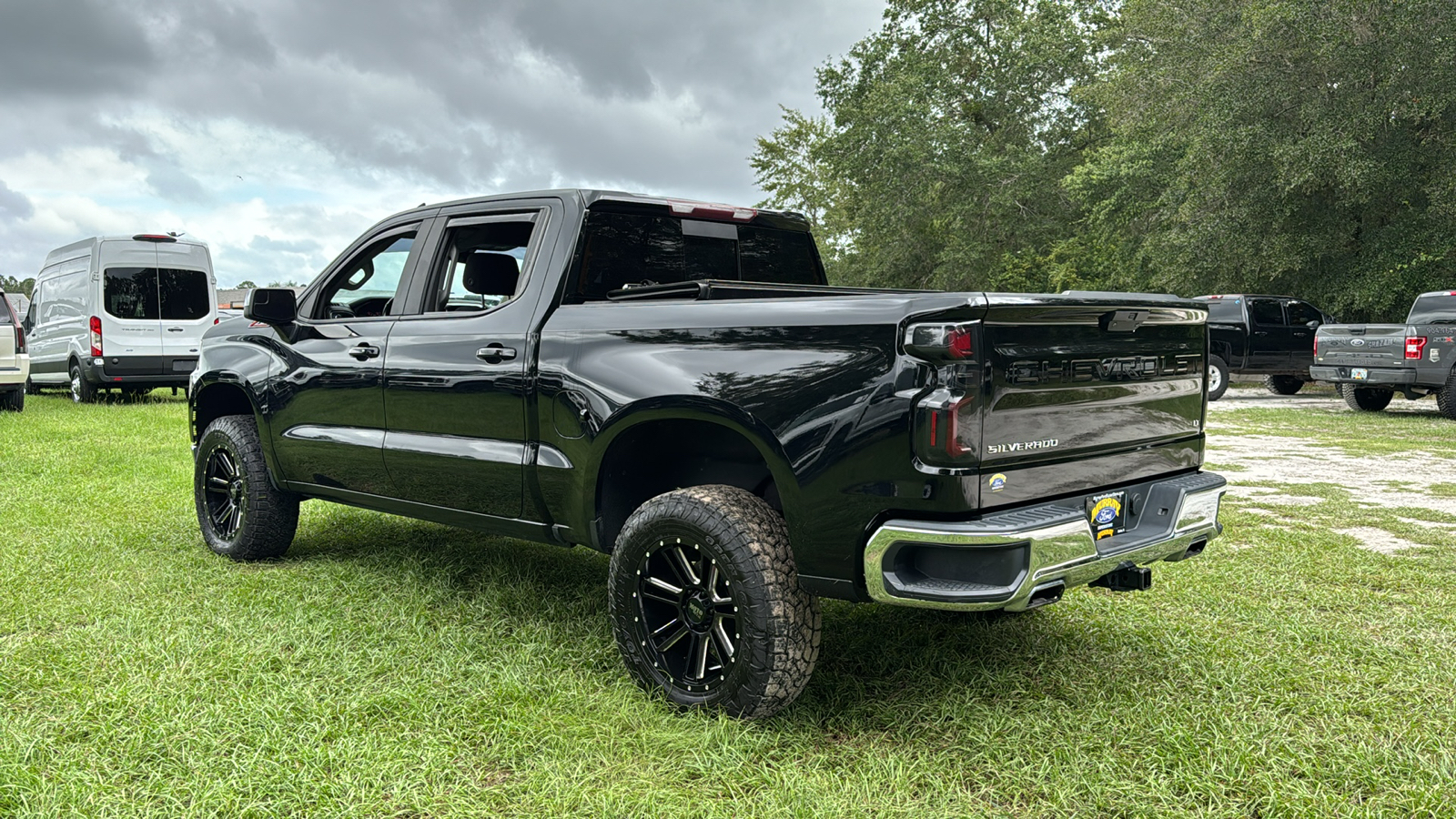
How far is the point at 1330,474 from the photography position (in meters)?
8.65

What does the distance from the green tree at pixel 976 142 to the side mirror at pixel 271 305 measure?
29070 mm

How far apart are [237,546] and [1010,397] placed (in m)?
4.20

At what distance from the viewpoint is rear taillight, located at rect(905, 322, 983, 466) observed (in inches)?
114

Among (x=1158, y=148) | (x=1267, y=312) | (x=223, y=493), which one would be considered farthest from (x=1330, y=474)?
(x=1158, y=148)

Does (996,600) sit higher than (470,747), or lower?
higher

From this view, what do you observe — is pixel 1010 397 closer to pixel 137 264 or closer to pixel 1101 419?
pixel 1101 419

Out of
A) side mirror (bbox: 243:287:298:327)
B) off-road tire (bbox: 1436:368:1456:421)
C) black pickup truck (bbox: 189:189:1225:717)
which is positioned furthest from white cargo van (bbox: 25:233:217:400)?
off-road tire (bbox: 1436:368:1456:421)

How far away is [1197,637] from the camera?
4.20m

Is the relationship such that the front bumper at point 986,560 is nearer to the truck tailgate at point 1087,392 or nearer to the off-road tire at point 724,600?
the truck tailgate at point 1087,392

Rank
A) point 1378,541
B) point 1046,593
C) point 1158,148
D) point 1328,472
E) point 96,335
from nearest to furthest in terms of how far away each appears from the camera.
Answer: point 1046,593 → point 1378,541 → point 1328,472 → point 96,335 → point 1158,148

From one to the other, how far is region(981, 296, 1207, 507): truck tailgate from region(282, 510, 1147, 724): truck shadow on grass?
794 mm

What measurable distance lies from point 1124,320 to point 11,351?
48.8 ft

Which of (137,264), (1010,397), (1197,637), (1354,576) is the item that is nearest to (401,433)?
(1010,397)

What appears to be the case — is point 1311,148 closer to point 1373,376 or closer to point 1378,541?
point 1373,376
